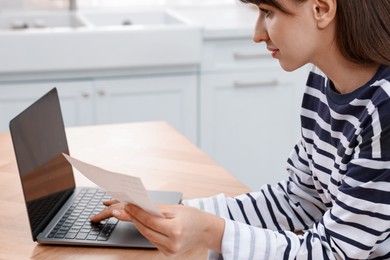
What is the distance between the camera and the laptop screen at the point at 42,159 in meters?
1.45

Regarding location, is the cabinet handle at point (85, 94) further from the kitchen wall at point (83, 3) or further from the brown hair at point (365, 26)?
the brown hair at point (365, 26)

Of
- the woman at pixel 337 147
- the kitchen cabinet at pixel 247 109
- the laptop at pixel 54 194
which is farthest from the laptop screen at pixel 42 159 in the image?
the kitchen cabinet at pixel 247 109

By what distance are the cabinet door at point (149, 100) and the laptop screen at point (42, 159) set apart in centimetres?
143

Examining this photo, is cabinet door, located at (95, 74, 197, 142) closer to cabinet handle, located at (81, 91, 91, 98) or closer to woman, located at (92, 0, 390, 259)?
cabinet handle, located at (81, 91, 91, 98)

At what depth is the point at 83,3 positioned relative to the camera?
11.8 feet

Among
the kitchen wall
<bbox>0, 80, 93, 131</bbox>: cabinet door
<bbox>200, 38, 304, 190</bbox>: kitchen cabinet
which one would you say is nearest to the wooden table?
<bbox>0, 80, 93, 131</bbox>: cabinet door

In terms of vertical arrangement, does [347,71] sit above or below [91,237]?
above

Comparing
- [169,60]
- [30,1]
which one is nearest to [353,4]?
[169,60]

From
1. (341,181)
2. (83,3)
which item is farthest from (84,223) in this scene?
(83,3)

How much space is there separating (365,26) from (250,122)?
6.60 ft

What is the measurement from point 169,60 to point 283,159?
0.72 metres

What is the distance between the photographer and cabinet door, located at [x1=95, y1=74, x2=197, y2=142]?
3.12 meters

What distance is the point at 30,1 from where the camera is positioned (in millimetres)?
3436

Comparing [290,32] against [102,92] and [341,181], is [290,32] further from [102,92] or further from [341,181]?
[102,92]
